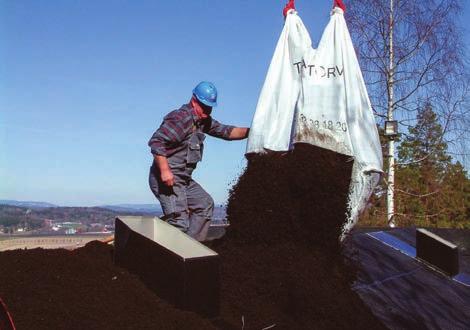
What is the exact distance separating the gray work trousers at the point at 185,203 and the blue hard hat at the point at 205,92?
0.59 metres

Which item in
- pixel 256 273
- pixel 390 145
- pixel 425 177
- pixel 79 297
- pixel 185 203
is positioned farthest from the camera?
pixel 425 177

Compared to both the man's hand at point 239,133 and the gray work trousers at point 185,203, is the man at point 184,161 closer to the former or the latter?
the gray work trousers at point 185,203

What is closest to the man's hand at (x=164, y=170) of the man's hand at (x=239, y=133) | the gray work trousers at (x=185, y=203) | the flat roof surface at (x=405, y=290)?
the gray work trousers at (x=185, y=203)

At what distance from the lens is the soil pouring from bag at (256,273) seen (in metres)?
2.63

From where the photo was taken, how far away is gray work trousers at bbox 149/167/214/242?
13.4ft

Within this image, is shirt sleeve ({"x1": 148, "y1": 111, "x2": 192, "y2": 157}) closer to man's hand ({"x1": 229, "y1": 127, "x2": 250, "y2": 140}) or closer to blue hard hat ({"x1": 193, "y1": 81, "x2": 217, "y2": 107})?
blue hard hat ({"x1": 193, "y1": 81, "x2": 217, "y2": 107})

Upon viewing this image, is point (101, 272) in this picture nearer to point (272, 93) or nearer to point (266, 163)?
point (266, 163)

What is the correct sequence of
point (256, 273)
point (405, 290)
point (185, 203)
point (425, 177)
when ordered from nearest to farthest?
point (256, 273) → point (185, 203) → point (405, 290) → point (425, 177)

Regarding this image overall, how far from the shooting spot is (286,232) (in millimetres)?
3857

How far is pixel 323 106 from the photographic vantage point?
4156 mm

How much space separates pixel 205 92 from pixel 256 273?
4.79 feet

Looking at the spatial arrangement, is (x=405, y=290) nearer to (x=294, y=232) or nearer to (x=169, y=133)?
(x=294, y=232)

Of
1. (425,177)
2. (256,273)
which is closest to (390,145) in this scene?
(425,177)

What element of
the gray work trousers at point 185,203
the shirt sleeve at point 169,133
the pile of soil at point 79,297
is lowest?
the pile of soil at point 79,297
